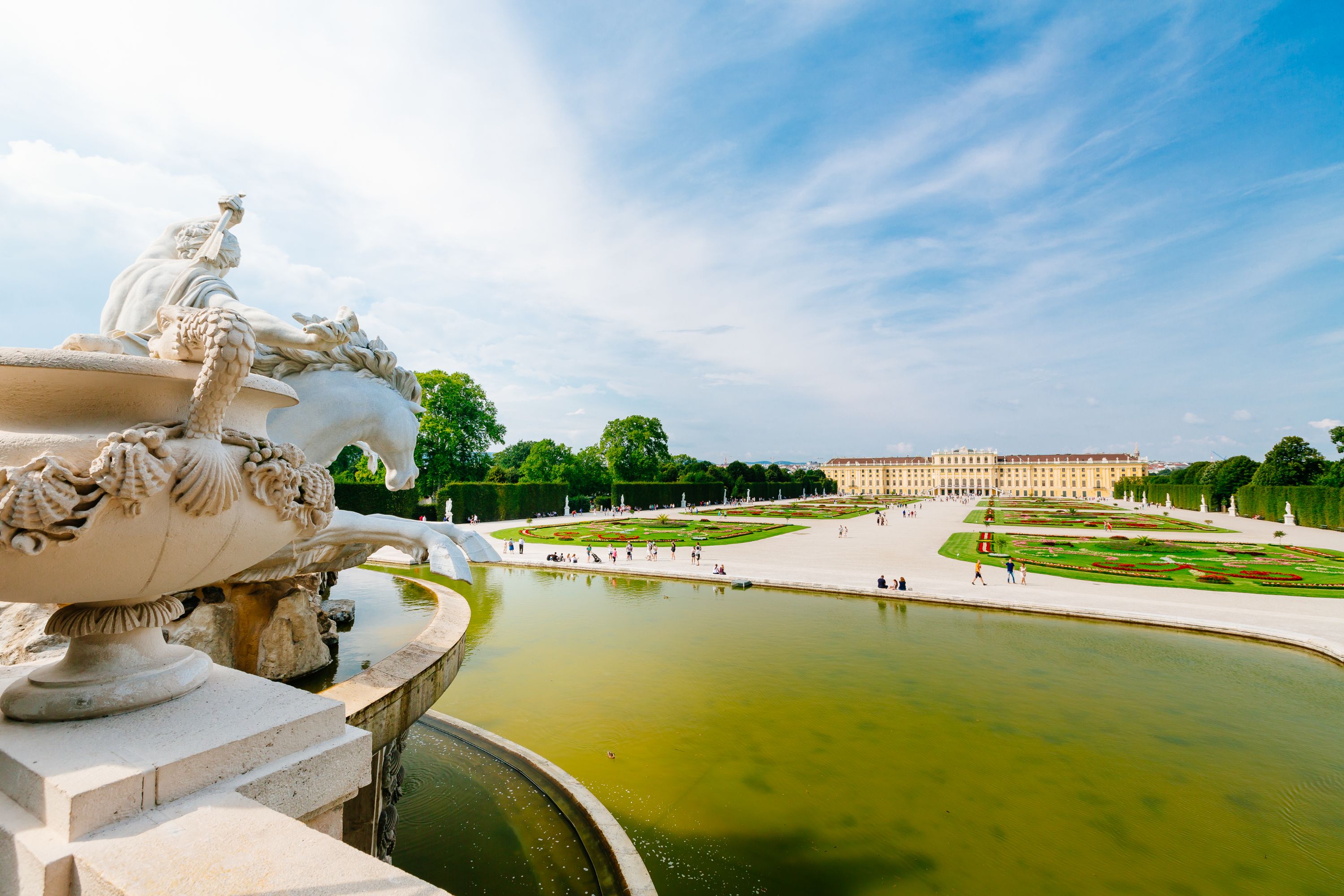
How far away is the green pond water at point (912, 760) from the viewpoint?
4516mm

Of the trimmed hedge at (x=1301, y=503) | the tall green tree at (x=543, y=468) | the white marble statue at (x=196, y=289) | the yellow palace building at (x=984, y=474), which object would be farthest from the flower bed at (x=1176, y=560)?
the yellow palace building at (x=984, y=474)

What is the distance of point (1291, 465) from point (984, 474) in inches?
3224

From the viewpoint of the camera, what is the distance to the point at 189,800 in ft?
5.66

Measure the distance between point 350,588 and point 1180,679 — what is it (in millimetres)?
11392

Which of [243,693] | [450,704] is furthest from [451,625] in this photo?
[450,704]

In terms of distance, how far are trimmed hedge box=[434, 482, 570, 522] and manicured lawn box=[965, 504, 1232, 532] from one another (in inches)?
1032

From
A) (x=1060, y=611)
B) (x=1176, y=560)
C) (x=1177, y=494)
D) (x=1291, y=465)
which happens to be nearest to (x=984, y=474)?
(x=1177, y=494)

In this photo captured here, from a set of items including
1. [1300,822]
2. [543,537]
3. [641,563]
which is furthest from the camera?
[543,537]

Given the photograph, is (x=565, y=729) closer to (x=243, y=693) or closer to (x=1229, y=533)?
(x=243, y=693)

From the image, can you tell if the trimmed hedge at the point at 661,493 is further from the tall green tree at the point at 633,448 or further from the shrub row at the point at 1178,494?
the shrub row at the point at 1178,494

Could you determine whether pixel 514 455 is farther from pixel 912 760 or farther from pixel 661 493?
pixel 912 760

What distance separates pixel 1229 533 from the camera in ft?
96.7

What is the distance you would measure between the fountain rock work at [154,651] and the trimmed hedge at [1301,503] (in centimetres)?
4780

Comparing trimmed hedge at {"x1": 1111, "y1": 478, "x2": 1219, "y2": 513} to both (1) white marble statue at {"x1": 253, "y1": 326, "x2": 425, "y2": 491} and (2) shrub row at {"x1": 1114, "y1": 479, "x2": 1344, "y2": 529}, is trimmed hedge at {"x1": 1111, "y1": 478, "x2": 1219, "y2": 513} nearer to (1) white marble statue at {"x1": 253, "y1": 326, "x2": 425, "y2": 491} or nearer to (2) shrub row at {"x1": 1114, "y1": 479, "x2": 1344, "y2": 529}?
(2) shrub row at {"x1": 1114, "y1": 479, "x2": 1344, "y2": 529}
